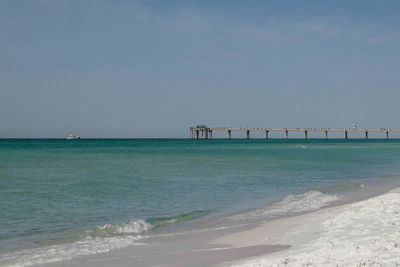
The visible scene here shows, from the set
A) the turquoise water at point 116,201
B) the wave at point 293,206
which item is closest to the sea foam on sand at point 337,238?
the wave at point 293,206

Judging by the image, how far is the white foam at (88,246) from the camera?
8555 mm

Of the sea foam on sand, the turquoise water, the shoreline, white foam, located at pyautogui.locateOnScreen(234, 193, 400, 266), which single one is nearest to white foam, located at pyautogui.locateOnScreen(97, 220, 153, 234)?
the turquoise water

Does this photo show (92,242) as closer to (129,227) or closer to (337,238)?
(129,227)

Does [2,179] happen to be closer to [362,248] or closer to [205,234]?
[205,234]

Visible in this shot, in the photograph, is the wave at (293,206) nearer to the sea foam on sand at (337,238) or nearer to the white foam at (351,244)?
the sea foam on sand at (337,238)

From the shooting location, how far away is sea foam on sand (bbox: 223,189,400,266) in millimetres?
6695

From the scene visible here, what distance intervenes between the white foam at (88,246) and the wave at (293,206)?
327cm

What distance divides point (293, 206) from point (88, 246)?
793cm

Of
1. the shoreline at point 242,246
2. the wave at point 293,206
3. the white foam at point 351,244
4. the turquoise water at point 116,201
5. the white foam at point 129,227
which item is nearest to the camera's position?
the white foam at point 351,244

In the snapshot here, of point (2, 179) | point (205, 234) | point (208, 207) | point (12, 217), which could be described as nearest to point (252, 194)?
point (208, 207)

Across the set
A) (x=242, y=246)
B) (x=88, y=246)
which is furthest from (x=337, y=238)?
(x=88, y=246)

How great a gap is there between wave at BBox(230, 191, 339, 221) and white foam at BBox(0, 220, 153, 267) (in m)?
3.27

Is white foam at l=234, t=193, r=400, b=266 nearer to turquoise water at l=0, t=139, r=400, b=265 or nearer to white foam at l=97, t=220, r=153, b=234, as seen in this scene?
white foam at l=97, t=220, r=153, b=234

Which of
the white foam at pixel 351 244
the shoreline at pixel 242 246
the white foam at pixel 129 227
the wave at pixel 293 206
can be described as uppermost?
the white foam at pixel 351 244
